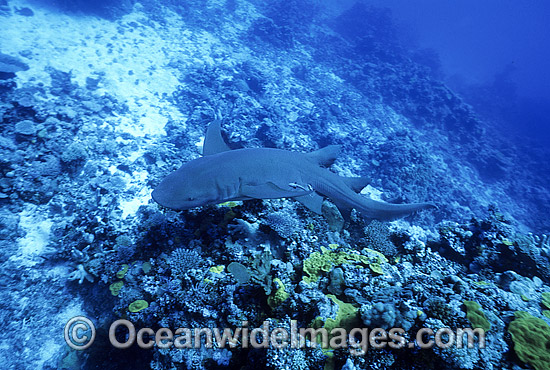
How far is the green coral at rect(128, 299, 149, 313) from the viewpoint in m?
3.13

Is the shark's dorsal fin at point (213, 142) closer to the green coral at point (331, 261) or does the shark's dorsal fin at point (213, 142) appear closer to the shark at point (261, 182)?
the shark at point (261, 182)

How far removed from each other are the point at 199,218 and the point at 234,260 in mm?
1049

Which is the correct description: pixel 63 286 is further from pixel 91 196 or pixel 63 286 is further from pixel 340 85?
pixel 340 85

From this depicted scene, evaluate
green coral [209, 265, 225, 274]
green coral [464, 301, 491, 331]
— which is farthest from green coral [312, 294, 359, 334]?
green coral [209, 265, 225, 274]

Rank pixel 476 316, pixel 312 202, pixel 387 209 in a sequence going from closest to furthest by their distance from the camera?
pixel 476 316
pixel 312 202
pixel 387 209

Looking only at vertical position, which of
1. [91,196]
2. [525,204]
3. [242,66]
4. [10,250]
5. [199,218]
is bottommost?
[10,250]

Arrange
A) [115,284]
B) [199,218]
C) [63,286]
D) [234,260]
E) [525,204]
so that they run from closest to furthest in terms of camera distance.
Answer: [234,260], [115,284], [199,218], [63,286], [525,204]

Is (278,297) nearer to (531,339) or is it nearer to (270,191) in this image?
(270,191)

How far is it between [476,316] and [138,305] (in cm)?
387

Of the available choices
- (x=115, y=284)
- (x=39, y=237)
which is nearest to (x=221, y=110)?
(x=39, y=237)

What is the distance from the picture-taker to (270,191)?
10.5 feet

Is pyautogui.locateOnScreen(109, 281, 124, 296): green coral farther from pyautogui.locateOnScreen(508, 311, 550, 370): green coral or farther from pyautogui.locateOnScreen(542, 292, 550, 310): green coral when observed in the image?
pyautogui.locateOnScreen(542, 292, 550, 310): green coral

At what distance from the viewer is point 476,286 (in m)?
2.86

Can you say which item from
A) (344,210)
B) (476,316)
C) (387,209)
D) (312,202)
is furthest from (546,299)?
(312,202)
